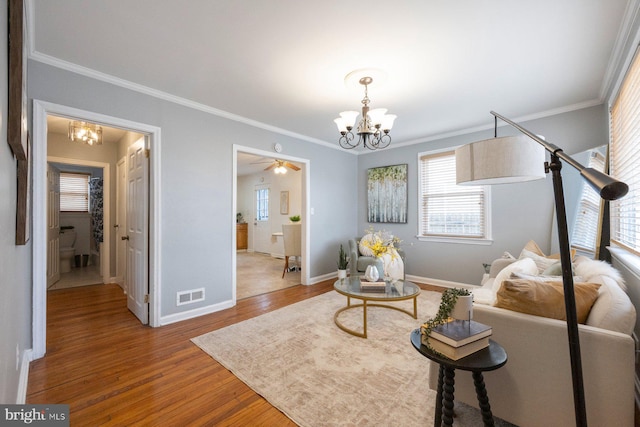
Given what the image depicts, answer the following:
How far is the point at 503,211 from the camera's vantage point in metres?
3.90

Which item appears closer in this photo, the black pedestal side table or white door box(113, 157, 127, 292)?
the black pedestal side table

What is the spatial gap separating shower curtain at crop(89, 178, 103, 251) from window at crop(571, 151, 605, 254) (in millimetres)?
7935

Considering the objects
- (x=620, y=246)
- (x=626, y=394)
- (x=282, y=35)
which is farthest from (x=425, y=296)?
(x=282, y=35)

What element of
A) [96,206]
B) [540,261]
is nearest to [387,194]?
[540,261]

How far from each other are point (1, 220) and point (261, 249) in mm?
7358

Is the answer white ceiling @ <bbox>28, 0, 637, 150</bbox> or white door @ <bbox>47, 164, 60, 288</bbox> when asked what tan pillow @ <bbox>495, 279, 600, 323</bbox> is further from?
white door @ <bbox>47, 164, 60, 288</bbox>

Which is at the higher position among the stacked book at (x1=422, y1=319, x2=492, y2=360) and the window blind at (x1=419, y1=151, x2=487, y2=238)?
the window blind at (x1=419, y1=151, x2=487, y2=238)

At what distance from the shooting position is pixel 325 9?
175 cm

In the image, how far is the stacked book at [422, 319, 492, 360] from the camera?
1210 millimetres

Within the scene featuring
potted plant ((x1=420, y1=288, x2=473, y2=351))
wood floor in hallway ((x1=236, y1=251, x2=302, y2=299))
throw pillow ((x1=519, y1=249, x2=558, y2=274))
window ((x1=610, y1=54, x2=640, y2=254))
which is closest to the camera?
potted plant ((x1=420, y1=288, x2=473, y2=351))

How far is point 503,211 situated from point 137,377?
4.57m

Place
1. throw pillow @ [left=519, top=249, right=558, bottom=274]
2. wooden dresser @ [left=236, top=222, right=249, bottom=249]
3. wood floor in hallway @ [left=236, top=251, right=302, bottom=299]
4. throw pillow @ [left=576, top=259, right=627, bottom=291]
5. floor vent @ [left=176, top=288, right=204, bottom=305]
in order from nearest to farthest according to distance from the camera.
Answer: throw pillow @ [left=576, top=259, right=627, bottom=291] < throw pillow @ [left=519, top=249, right=558, bottom=274] < floor vent @ [left=176, top=288, right=204, bottom=305] < wood floor in hallway @ [left=236, top=251, right=302, bottom=299] < wooden dresser @ [left=236, top=222, right=249, bottom=249]

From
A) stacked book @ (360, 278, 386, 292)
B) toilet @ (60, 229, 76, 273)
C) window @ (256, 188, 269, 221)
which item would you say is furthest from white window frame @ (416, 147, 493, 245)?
toilet @ (60, 229, 76, 273)

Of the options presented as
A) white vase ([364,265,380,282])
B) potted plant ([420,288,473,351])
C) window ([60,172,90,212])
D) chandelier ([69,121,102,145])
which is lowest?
white vase ([364,265,380,282])
